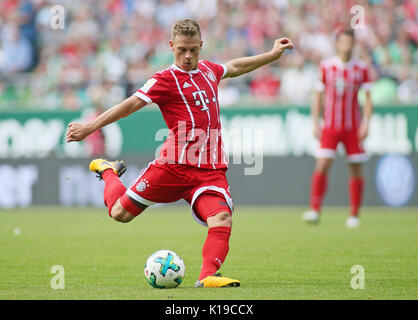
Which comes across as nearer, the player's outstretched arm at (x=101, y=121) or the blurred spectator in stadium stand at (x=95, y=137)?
the player's outstretched arm at (x=101, y=121)

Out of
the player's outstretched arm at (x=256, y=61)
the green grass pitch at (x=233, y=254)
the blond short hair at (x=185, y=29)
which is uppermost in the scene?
the blond short hair at (x=185, y=29)

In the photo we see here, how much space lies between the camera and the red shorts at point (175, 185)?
20.3ft

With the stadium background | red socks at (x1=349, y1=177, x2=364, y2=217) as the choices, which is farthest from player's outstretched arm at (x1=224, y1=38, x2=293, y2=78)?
the stadium background

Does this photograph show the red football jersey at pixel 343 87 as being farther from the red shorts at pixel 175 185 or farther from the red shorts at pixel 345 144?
the red shorts at pixel 175 185

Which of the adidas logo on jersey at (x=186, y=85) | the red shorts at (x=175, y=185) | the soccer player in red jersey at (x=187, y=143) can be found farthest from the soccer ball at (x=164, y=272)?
the adidas logo on jersey at (x=186, y=85)

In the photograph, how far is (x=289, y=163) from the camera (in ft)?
47.4

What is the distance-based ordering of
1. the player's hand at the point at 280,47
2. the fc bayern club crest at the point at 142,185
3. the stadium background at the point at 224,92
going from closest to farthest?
the fc bayern club crest at the point at 142,185, the player's hand at the point at 280,47, the stadium background at the point at 224,92

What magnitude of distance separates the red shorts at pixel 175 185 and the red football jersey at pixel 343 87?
17.0 feet

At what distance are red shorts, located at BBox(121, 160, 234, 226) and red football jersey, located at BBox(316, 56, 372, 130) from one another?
5.19m

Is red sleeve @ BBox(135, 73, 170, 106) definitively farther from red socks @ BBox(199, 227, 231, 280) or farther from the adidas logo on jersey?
red socks @ BBox(199, 227, 231, 280)

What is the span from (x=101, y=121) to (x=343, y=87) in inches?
237

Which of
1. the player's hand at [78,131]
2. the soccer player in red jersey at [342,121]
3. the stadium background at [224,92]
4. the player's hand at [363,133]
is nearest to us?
the player's hand at [78,131]

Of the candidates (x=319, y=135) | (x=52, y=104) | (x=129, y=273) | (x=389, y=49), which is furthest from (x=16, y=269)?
(x=389, y=49)

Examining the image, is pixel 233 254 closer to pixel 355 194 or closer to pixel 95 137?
pixel 355 194
